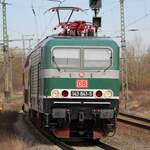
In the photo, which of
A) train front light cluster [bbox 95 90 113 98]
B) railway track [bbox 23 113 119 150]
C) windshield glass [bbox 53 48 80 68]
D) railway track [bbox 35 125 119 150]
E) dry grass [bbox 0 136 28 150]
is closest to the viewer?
dry grass [bbox 0 136 28 150]

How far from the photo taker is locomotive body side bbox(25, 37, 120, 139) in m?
16.7

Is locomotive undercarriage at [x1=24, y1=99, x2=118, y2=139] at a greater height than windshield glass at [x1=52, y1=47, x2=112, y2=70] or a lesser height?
lesser

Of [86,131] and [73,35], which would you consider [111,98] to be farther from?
[73,35]

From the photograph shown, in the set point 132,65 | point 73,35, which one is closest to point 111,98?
point 73,35

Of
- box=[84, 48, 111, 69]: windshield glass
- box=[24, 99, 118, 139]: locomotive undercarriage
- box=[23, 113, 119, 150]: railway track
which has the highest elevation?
box=[84, 48, 111, 69]: windshield glass

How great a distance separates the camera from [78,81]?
→ 660 inches

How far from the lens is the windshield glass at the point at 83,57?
17.0 m

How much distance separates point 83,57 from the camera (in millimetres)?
17109

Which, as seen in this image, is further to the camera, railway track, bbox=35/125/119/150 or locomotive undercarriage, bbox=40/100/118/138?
locomotive undercarriage, bbox=40/100/118/138

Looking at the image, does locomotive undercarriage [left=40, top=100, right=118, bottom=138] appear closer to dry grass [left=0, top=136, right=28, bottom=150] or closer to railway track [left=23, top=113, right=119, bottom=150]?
railway track [left=23, top=113, right=119, bottom=150]

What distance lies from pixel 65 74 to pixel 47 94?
783 millimetres

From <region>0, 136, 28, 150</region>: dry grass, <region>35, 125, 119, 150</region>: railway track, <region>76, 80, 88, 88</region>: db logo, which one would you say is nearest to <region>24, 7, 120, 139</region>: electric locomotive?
<region>76, 80, 88, 88</region>: db logo

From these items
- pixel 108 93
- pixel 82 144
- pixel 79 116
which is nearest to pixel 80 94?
pixel 79 116

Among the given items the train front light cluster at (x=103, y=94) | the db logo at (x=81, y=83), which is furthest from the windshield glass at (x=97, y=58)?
the train front light cluster at (x=103, y=94)
